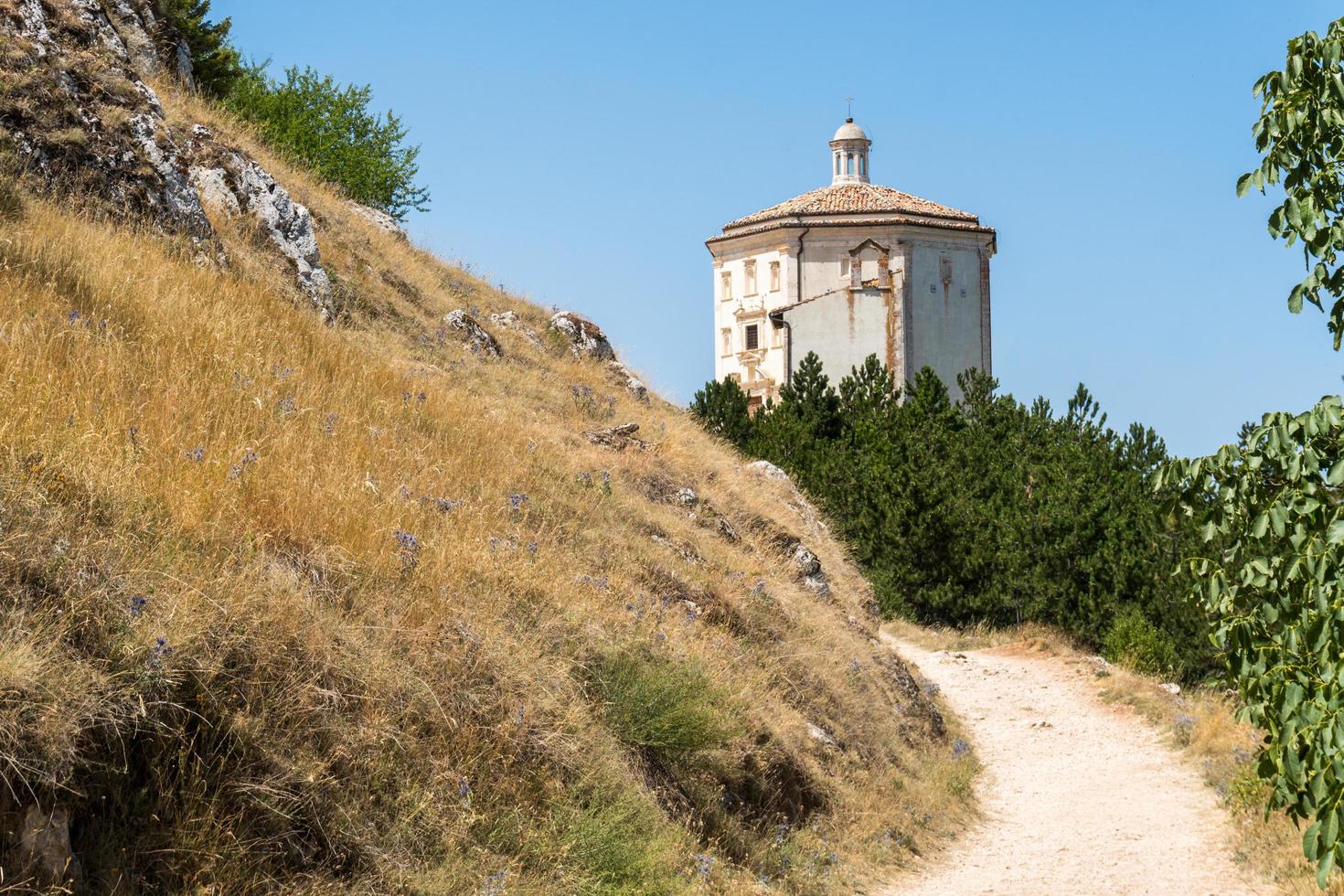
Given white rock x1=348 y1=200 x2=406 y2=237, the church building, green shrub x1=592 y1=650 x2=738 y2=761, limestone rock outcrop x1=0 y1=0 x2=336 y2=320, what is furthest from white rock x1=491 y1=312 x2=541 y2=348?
the church building

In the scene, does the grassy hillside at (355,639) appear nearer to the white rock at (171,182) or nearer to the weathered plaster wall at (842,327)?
the white rock at (171,182)

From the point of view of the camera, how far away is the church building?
2172 inches

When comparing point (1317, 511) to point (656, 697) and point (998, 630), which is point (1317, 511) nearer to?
point (656, 697)

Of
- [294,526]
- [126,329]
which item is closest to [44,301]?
[126,329]

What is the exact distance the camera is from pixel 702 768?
7.65m

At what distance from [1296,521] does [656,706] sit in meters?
3.80

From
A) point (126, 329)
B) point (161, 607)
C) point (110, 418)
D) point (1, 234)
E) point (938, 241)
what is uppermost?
point (938, 241)

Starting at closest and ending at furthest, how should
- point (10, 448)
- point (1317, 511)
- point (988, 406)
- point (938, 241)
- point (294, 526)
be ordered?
point (1317, 511) < point (10, 448) < point (294, 526) < point (988, 406) < point (938, 241)

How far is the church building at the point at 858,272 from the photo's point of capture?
55.2 metres

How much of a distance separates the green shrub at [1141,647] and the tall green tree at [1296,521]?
49.1 feet

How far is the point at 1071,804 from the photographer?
1242 cm

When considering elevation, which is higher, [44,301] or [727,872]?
[44,301]

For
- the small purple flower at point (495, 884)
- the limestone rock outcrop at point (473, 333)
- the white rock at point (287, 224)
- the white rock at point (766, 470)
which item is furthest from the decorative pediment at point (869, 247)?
the small purple flower at point (495, 884)

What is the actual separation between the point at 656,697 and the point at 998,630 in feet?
61.0
